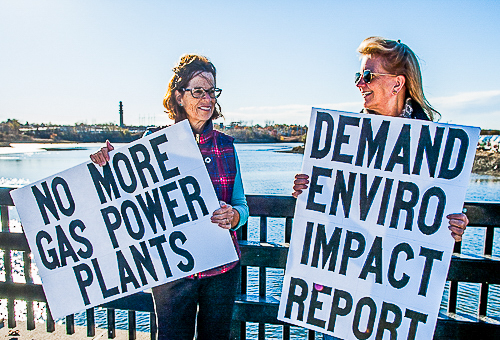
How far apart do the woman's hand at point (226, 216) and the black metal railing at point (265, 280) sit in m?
0.46

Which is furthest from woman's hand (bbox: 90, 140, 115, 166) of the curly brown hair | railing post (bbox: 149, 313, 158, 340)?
railing post (bbox: 149, 313, 158, 340)

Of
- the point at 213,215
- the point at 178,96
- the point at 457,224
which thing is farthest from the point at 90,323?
the point at 457,224

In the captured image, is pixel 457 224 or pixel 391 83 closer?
pixel 457 224

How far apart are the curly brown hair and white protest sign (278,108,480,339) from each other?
0.62 metres

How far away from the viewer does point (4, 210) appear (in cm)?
278

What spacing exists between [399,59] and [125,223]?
64.5 inches

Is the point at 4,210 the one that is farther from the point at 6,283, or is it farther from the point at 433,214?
the point at 433,214

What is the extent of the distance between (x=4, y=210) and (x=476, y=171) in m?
25.3

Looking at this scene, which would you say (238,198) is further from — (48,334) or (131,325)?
(48,334)

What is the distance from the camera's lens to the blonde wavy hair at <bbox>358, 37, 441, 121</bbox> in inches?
74.7

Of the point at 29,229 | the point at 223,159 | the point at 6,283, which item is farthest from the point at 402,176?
the point at 6,283

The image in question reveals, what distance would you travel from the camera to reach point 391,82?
1.92m

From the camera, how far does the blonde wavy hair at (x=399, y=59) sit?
A: 1898mm

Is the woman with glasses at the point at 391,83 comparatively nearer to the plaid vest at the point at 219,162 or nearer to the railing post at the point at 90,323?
the plaid vest at the point at 219,162
